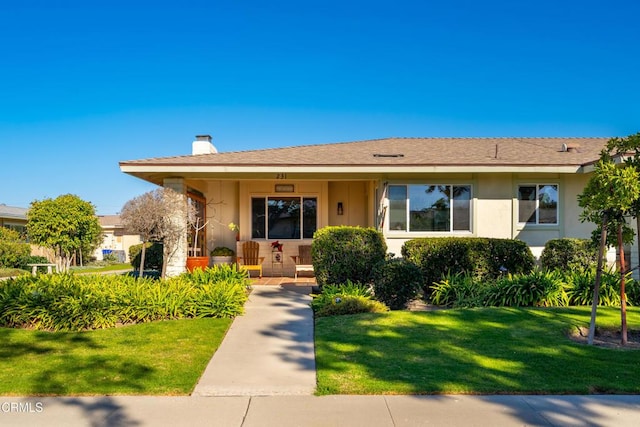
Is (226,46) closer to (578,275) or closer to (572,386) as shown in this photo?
(578,275)

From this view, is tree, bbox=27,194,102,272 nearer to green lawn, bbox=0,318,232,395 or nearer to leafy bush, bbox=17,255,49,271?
green lawn, bbox=0,318,232,395

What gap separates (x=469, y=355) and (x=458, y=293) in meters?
4.01

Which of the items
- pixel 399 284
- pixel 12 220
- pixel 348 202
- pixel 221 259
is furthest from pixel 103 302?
pixel 12 220

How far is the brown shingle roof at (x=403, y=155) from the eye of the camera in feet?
39.4

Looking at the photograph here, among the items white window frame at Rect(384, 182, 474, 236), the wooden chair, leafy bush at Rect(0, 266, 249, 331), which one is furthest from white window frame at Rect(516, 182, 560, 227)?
leafy bush at Rect(0, 266, 249, 331)

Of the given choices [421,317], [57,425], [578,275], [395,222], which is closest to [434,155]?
[395,222]

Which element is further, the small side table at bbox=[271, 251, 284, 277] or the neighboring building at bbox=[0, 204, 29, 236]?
the neighboring building at bbox=[0, 204, 29, 236]

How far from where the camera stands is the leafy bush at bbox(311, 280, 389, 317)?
8.56 m

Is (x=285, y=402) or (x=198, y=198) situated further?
(x=198, y=198)

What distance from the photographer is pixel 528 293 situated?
934 centimetres

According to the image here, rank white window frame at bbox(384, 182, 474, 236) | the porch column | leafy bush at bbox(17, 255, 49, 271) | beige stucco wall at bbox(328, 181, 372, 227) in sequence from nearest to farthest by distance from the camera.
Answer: the porch column
white window frame at bbox(384, 182, 474, 236)
beige stucco wall at bbox(328, 181, 372, 227)
leafy bush at bbox(17, 255, 49, 271)

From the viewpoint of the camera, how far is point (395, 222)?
1275 centimetres

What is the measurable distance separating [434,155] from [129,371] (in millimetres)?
10254

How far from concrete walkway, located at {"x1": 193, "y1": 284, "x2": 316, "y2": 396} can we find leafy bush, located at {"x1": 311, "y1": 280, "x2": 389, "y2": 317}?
0.27 metres
